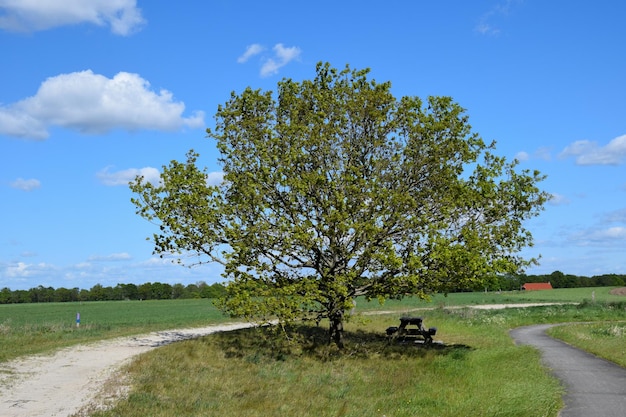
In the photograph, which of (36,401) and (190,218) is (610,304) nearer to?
(190,218)

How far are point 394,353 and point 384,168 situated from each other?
27.4 feet

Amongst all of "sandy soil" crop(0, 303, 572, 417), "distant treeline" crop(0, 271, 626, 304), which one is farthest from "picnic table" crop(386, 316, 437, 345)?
"distant treeline" crop(0, 271, 626, 304)

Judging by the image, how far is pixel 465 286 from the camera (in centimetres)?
2281

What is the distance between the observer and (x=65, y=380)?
19062 millimetres

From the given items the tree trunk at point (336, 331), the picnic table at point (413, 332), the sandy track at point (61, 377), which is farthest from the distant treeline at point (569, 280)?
the sandy track at point (61, 377)

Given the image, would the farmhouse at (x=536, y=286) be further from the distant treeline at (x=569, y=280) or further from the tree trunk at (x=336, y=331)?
the tree trunk at (x=336, y=331)

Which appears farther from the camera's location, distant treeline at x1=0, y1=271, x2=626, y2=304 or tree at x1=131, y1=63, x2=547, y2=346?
distant treeline at x1=0, y1=271, x2=626, y2=304

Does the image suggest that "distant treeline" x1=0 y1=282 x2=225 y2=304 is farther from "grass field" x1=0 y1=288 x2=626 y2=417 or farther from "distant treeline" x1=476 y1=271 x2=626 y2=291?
"grass field" x1=0 y1=288 x2=626 y2=417

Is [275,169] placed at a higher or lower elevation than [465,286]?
higher

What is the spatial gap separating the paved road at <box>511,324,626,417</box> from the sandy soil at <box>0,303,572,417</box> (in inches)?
490

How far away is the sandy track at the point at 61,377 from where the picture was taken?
51.0ft

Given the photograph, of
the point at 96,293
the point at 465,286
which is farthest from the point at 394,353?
the point at 96,293

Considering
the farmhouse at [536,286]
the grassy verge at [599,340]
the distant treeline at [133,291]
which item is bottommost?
the grassy verge at [599,340]

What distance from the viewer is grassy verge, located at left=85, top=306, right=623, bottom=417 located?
15140 millimetres
